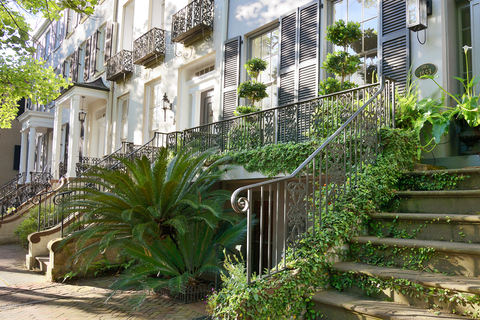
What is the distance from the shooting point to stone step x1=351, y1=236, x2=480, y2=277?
323 cm

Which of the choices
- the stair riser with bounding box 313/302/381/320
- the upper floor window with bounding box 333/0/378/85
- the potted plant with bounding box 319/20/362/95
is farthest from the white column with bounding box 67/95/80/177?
the stair riser with bounding box 313/302/381/320

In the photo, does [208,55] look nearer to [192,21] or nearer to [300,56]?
[192,21]

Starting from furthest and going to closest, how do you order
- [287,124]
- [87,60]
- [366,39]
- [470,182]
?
[87,60] < [366,39] < [287,124] < [470,182]

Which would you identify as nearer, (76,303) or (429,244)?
(429,244)

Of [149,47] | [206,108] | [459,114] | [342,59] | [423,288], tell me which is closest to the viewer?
[423,288]

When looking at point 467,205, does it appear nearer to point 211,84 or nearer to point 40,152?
point 211,84

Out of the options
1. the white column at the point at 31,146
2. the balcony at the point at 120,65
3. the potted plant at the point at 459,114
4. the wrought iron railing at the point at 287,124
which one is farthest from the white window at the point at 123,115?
the potted plant at the point at 459,114

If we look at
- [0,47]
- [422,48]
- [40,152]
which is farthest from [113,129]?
[422,48]

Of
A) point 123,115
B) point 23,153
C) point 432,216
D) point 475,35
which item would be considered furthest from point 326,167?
point 23,153

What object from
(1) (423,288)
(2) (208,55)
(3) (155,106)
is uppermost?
(2) (208,55)

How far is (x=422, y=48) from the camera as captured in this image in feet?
20.0

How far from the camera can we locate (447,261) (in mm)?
3354

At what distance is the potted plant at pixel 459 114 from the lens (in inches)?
200

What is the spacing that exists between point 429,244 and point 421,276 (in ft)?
1.28
